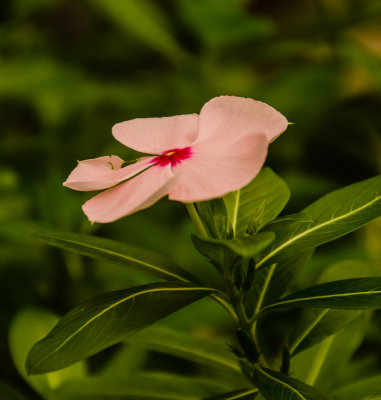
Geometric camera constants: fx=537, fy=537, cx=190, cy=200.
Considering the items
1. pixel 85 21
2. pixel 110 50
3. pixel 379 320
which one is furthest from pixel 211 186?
pixel 85 21

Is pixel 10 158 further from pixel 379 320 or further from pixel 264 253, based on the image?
pixel 264 253

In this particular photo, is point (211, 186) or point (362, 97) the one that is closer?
point (211, 186)

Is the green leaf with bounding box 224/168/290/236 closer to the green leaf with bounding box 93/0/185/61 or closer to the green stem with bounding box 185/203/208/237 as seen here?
the green stem with bounding box 185/203/208/237

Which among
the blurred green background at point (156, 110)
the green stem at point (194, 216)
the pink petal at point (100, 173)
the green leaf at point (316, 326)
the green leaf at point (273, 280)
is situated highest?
the pink petal at point (100, 173)

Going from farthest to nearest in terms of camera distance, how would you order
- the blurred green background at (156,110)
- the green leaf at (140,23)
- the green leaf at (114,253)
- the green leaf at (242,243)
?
the green leaf at (140,23)
the blurred green background at (156,110)
the green leaf at (114,253)
the green leaf at (242,243)

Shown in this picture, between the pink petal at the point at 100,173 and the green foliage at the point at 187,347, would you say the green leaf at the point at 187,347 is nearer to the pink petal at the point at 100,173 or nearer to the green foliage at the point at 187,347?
the green foliage at the point at 187,347

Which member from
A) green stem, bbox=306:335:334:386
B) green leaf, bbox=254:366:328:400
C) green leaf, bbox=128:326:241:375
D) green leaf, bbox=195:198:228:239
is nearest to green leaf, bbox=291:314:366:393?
green stem, bbox=306:335:334:386

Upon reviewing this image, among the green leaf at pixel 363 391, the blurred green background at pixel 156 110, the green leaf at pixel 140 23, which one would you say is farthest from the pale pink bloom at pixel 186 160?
the green leaf at pixel 140 23
